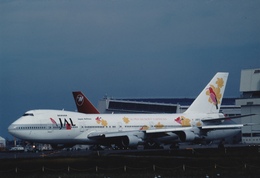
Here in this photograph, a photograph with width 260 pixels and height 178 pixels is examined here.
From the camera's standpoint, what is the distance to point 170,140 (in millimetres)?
83625

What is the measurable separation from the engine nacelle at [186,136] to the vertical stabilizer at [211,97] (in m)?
Answer: 9.42

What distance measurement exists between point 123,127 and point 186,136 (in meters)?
8.65

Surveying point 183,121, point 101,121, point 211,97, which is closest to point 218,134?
point 183,121

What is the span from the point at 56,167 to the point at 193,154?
18.0 metres

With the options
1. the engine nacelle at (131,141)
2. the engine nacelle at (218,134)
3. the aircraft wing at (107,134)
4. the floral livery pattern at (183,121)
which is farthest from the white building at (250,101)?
the aircraft wing at (107,134)

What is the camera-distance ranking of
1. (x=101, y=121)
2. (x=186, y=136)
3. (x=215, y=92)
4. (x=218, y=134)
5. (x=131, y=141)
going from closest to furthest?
(x=131, y=141), (x=101, y=121), (x=186, y=136), (x=218, y=134), (x=215, y=92)

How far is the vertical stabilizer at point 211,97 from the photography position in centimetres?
9212

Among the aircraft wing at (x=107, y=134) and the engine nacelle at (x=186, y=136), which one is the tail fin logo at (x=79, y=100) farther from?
the engine nacelle at (x=186, y=136)

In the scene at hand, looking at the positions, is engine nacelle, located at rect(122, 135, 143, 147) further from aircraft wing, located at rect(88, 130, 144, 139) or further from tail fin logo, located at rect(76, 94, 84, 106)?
tail fin logo, located at rect(76, 94, 84, 106)

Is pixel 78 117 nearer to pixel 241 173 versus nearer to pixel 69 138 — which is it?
pixel 69 138

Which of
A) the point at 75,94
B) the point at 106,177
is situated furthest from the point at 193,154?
the point at 75,94

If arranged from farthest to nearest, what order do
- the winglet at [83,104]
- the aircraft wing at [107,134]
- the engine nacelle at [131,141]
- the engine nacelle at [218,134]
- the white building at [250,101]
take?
the white building at [250,101] < the winglet at [83,104] < the engine nacelle at [218,134] < the engine nacelle at [131,141] < the aircraft wing at [107,134]

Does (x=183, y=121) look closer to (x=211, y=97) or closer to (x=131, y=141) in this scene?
(x=211, y=97)

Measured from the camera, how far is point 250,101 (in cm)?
12044
